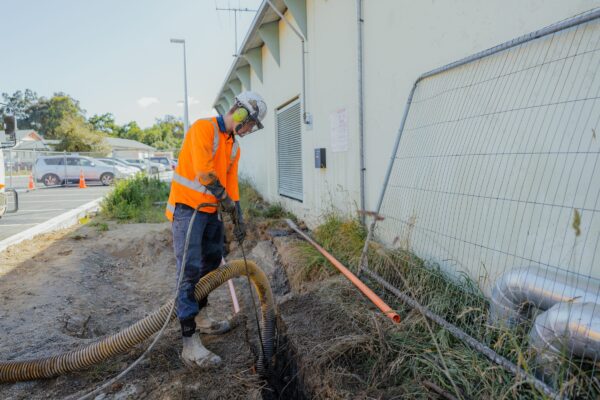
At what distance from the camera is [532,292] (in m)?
2.28

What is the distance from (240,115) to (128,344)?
1.84 metres

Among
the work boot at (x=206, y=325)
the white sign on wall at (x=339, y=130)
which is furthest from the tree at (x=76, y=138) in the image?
the work boot at (x=206, y=325)

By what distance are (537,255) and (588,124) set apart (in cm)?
81

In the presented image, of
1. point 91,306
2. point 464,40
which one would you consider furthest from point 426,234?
point 91,306

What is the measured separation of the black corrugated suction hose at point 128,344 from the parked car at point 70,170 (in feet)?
66.6

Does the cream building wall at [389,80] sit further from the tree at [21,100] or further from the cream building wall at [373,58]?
the tree at [21,100]

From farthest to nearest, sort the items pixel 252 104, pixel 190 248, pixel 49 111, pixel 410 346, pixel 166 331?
pixel 49 111, pixel 166 331, pixel 252 104, pixel 190 248, pixel 410 346

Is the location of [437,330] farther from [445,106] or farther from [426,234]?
[445,106]

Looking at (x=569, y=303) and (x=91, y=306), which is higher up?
(x=569, y=303)

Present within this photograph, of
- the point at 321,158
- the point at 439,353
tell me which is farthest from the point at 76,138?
the point at 439,353

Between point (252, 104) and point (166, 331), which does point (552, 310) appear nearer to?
point (252, 104)

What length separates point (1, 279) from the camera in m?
5.30

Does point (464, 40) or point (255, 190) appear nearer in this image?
point (464, 40)

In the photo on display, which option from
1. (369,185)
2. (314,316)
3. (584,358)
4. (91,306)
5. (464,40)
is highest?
(464,40)
